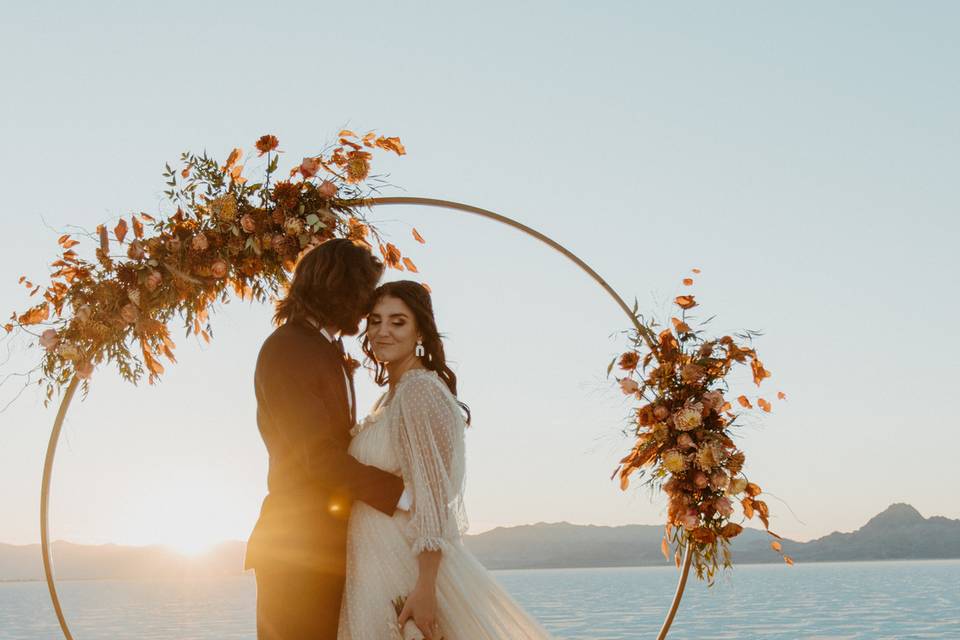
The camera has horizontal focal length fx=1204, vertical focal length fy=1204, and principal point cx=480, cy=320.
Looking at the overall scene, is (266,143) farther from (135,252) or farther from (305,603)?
(305,603)

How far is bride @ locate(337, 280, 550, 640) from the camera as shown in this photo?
455 cm

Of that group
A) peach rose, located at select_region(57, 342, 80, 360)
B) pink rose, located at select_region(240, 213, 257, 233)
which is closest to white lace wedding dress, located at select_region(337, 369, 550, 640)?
pink rose, located at select_region(240, 213, 257, 233)

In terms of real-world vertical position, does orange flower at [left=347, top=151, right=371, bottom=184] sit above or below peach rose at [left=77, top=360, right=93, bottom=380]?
above

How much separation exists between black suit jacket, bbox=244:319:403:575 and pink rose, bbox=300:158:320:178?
1.60 m

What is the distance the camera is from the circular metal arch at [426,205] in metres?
6.31

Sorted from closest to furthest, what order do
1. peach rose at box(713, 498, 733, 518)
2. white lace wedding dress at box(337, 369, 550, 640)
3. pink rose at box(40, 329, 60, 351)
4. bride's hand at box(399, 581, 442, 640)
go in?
bride's hand at box(399, 581, 442, 640)
white lace wedding dress at box(337, 369, 550, 640)
pink rose at box(40, 329, 60, 351)
peach rose at box(713, 498, 733, 518)

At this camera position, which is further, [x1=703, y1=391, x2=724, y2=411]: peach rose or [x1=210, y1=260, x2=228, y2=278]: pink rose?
[x1=703, y1=391, x2=724, y2=411]: peach rose

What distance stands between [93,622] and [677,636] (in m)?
37.9

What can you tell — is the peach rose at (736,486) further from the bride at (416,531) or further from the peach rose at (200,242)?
the peach rose at (200,242)

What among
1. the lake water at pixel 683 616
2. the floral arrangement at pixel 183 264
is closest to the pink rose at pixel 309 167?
the floral arrangement at pixel 183 264

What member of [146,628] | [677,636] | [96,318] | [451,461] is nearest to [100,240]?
[96,318]

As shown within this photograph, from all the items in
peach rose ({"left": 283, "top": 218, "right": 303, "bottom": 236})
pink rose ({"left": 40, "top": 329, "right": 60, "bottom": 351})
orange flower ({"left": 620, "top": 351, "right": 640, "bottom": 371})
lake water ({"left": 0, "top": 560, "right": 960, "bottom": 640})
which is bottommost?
lake water ({"left": 0, "top": 560, "right": 960, "bottom": 640})

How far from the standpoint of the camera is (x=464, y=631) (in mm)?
4590

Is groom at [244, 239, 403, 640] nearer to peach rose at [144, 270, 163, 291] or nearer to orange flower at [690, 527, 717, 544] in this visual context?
peach rose at [144, 270, 163, 291]
